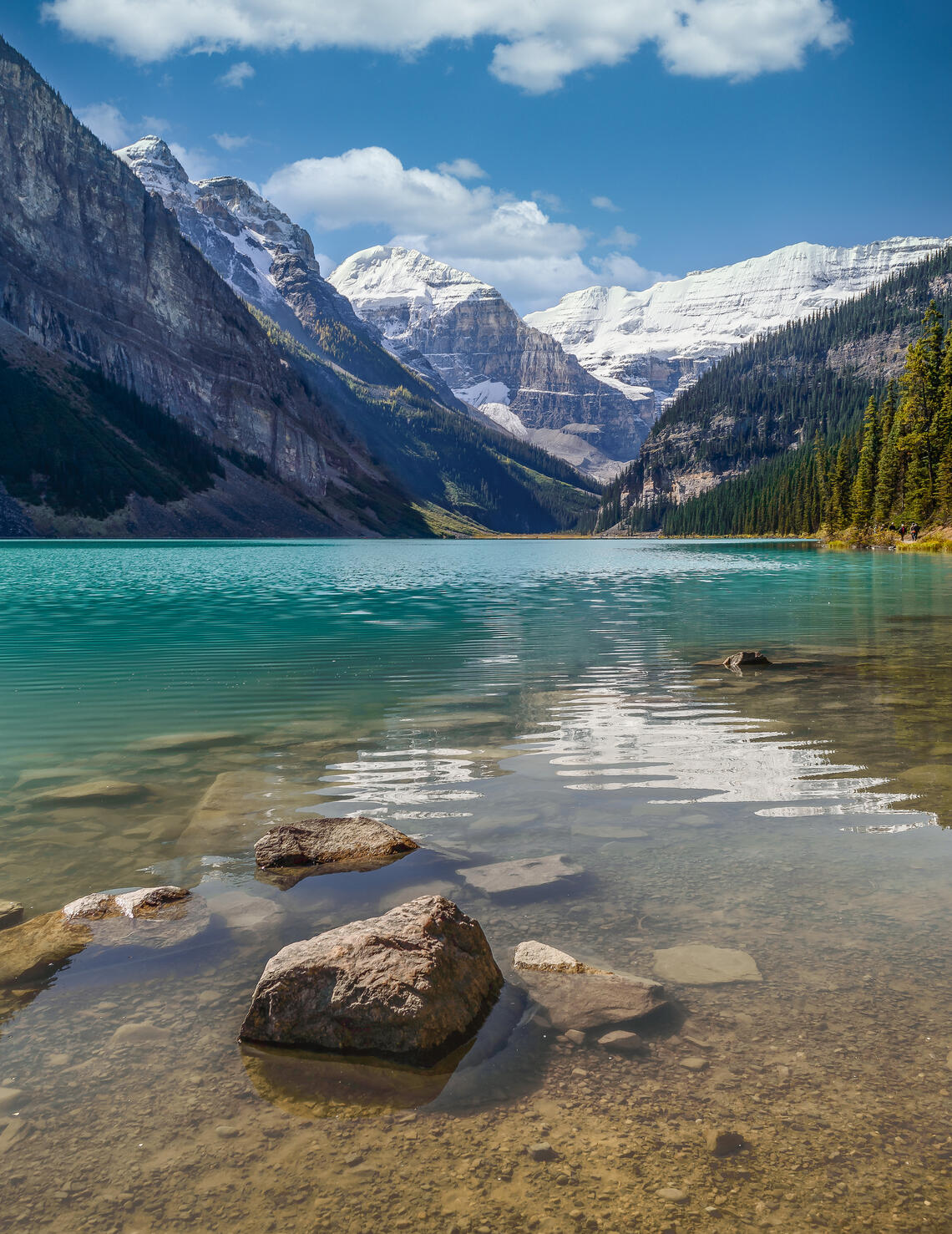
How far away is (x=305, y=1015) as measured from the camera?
5.46 meters

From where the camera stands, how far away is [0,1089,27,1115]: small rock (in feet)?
15.6

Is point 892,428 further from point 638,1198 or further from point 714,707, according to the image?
point 638,1198

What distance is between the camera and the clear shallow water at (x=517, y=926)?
4.14 m

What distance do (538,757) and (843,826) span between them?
4716mm

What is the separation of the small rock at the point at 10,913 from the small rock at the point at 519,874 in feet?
13.4

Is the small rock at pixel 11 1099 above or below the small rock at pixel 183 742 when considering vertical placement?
above

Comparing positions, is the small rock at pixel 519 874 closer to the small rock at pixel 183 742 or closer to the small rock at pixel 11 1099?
the small rock at pixel 11 1099

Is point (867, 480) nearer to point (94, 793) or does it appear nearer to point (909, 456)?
point (909, 456)

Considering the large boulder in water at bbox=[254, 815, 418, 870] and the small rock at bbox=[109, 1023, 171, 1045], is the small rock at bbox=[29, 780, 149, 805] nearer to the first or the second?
the large boulder in water at bbox=[254, 815, 418, 870]

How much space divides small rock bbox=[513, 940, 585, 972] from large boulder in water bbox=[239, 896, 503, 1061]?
1.20 ft

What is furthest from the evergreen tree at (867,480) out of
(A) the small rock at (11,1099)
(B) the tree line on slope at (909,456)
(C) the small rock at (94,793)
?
(A) the small rock at (11,1099)

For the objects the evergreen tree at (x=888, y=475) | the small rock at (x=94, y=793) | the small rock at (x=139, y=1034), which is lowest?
the small rock at (x=94, y=793)

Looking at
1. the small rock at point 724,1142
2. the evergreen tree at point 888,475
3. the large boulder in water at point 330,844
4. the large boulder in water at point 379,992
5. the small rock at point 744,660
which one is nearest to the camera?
the small rock at point 724,1142

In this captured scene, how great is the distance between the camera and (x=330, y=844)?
342 inches
